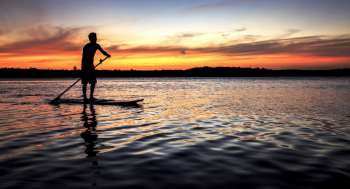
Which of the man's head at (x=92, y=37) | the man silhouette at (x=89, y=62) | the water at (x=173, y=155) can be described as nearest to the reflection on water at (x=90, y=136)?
the water at (x=173, y=155)

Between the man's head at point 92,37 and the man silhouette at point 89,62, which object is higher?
the man's head at point 92,37

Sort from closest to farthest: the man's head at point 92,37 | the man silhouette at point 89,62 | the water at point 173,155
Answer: the water at point 173,155
the man's head at point 92,37
the man silhouette at point 89,62

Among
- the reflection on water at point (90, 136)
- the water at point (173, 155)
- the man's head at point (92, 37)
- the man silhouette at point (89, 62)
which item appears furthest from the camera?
the man silhouette at point (89, 62)

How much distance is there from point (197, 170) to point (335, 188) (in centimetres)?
197

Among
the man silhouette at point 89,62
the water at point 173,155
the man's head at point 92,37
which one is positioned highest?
→ the man's head at point 92,37

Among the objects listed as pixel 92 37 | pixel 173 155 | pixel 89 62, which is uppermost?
pixel 92 37

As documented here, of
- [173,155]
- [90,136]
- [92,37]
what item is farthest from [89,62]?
[173,155]

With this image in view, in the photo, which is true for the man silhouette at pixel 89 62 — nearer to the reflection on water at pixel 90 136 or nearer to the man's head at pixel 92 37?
the man's head at pixel 92 37

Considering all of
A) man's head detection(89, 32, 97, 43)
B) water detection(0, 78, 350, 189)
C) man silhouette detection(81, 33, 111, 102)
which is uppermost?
man's head detection(89, 32, 97, 43)

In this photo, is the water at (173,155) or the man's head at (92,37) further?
the man's head at (92,37)

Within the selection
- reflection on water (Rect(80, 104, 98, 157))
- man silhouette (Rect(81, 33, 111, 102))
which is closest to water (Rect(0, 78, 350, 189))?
reflection on water (Rect(80, 104, 98, 157))

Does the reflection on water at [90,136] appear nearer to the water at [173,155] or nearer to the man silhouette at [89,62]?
the water at [173,155]

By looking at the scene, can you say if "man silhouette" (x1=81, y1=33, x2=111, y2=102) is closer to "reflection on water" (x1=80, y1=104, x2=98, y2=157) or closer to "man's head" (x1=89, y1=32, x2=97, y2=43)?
"man's head" (x1=89, y1=32, x2=97, y2=43)

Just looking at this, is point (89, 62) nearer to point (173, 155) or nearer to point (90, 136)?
point (90, 136)
